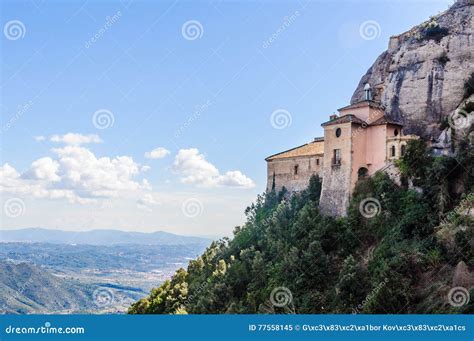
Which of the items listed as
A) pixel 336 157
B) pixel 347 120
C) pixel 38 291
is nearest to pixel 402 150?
pixel 347 120

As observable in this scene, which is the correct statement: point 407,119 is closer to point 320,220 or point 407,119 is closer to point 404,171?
point 404,171

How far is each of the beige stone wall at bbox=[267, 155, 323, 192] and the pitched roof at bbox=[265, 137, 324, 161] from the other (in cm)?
23

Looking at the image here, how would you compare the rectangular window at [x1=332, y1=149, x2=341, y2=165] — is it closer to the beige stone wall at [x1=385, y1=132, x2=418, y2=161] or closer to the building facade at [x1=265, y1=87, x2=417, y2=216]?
the building facade at [x1=265, y1=87, x2=417, y2=216]

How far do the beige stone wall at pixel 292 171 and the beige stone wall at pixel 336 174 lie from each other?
11.5 feet

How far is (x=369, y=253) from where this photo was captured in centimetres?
3512

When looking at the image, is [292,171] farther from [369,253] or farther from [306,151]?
Answer: [369,253]


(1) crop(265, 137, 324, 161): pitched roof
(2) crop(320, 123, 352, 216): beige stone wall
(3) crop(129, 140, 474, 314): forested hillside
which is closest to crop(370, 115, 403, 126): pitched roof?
(2) crop(320, 123, 352, 216): beige stone wall

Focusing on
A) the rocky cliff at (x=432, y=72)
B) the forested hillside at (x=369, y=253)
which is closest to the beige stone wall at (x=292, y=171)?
the forested hillside at (x=369, y=253)

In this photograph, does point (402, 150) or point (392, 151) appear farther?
point (392, 151)

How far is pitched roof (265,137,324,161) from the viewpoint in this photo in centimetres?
4534

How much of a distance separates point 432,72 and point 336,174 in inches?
368

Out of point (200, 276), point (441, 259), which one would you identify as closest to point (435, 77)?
point (441, 259)

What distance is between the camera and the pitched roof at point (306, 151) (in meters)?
45.3

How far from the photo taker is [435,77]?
4097 cm
